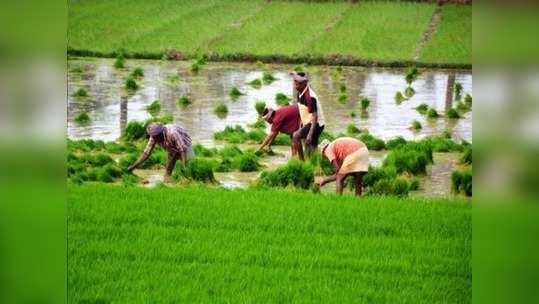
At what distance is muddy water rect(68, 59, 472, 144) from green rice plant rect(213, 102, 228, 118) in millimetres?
36

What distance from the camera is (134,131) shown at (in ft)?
22.0

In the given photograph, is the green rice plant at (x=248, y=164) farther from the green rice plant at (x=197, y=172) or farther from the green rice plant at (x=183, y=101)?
the green rice plant at (x=183, y=101)

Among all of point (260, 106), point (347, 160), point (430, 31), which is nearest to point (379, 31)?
point (430, 31)

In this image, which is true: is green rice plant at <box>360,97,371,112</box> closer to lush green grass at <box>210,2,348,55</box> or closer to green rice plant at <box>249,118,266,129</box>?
lush green grass at <box>210,2,348,55</box>

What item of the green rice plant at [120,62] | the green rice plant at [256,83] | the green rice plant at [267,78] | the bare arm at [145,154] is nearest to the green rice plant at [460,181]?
the bare arm at [145,154]

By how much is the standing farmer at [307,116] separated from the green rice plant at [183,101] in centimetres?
170

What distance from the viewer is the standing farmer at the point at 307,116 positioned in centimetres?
604

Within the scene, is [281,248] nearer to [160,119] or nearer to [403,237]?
[403,237]

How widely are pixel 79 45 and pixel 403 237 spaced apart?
3.67m

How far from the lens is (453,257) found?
14.7ft

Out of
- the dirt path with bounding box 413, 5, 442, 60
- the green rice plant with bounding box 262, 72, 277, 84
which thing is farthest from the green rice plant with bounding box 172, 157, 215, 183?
the dirt path with bounding box 413, 5, 442, 60

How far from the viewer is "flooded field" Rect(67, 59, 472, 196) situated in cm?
714
